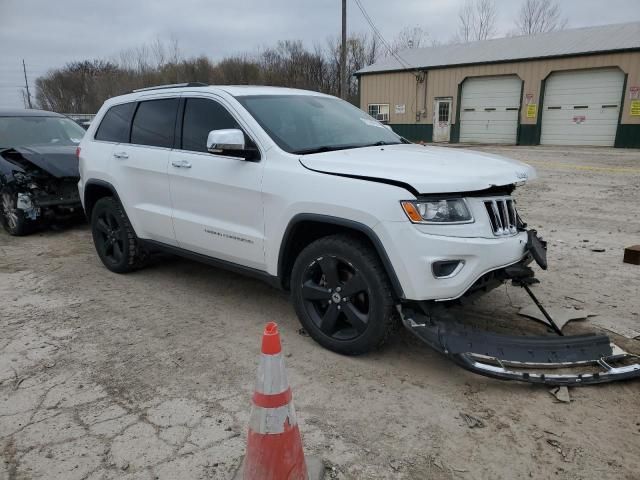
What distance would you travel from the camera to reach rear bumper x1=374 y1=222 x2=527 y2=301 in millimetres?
2922

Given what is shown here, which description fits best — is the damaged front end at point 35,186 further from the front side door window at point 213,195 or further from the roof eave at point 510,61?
the roof eave at point 510,61

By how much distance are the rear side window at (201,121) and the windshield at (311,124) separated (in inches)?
8.4

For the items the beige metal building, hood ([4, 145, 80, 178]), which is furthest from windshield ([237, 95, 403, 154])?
the beige metal building

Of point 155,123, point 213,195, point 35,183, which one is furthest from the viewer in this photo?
point 35,183

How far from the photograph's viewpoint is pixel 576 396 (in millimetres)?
2975

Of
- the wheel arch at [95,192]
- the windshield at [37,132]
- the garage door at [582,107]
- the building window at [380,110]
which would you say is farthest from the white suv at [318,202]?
the building window at [380,110]

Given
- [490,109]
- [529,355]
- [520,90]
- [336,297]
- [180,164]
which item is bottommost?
[529,355]

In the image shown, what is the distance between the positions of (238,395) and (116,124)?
340 centimetres

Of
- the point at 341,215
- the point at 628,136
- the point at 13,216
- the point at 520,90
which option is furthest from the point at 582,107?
the point at 341,215

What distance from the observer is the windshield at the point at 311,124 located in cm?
376

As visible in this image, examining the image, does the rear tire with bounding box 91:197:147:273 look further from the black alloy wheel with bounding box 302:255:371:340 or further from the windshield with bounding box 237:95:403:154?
the black alloy wheel with bounding box 302:255:371:340

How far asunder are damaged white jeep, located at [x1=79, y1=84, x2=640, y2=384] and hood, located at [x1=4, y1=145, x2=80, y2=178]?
2832 millimetres

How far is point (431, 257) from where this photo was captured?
292cm

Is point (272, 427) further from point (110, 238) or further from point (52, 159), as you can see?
point (52, 159)
